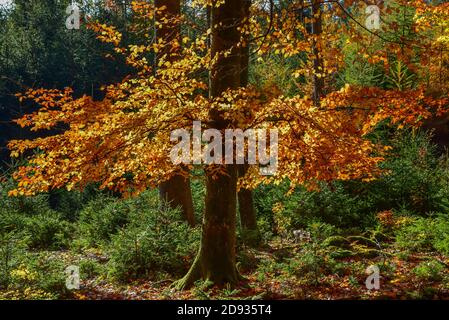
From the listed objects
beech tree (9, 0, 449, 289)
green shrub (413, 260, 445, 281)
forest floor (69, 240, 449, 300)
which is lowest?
forest floor (69, 240, 449, 300)

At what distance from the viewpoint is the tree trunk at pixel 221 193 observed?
7402 mm

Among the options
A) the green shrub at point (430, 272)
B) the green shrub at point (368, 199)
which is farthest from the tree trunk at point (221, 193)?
the green shrub at point (368, 199)

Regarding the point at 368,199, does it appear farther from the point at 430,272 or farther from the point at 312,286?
the point at 312,286

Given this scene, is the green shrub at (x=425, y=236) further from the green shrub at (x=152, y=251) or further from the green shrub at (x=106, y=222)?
the green shrub at (x=106, y=222)

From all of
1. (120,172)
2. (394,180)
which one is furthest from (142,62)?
(394,180)

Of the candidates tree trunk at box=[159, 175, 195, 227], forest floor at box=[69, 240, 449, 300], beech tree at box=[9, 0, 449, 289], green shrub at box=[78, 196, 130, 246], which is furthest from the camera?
green shrub at box=[78, 196, 130, 246]

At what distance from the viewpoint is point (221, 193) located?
7590 millimetres

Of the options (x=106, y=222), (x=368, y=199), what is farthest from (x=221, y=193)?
(x=368, y=199)

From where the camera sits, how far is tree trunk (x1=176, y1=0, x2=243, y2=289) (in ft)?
24.3

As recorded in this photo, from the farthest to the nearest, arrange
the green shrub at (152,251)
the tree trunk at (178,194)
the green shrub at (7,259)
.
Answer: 1. the tree trunk at (178,194)
2. the green shrub at (152,251)
3. the green shrub at (7,259)

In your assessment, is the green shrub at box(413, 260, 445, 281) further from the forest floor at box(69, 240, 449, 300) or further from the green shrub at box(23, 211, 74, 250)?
the green shrub at box(23, 211, 74, 250)

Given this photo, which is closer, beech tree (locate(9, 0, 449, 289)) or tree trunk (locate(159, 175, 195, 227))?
beech tree (locate(9, 0, 449, 289))

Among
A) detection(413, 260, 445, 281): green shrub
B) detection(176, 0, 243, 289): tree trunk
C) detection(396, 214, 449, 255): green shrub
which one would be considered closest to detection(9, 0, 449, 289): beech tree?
detection(176, 0, 243, 289): tree trunk

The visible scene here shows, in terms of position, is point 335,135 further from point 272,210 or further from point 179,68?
point 272,210
